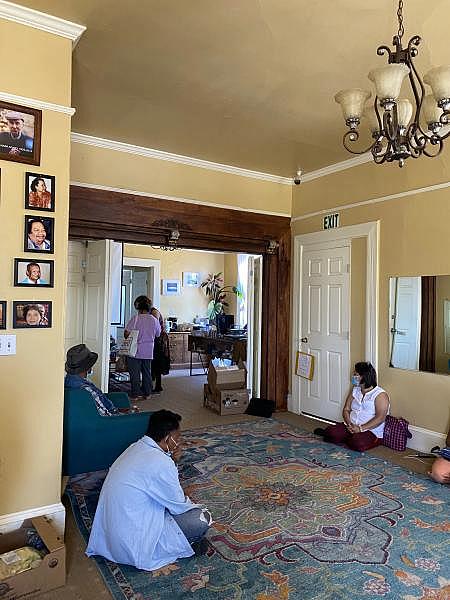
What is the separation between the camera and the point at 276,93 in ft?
11.7

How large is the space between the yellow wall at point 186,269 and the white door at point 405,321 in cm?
579

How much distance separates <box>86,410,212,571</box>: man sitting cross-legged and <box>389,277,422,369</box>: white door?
2.83 meters

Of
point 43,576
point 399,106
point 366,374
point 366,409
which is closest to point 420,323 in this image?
point 366,374

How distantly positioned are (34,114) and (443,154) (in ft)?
11.4

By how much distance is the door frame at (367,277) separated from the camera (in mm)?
4758

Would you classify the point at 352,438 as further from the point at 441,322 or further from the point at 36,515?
the point at 36,515

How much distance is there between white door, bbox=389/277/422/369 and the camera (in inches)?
174

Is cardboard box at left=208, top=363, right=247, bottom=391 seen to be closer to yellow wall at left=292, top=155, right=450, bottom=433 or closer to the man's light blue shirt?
yellow wall at left=292, top=155, right=450, bottom=433

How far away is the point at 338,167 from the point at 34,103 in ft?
11.8

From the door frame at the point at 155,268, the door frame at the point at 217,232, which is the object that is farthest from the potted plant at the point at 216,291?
the door frame at the point at 217,232

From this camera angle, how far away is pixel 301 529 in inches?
110

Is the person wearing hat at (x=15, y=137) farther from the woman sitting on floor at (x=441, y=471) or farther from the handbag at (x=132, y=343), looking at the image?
the handbag at (x=132, y=343)

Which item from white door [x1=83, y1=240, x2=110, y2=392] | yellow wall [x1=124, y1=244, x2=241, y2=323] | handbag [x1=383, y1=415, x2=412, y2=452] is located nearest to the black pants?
white door [x1=83, y1=240, x2=110, y2=392]

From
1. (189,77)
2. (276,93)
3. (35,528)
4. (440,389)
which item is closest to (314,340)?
(440,389)
